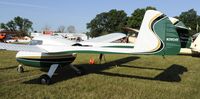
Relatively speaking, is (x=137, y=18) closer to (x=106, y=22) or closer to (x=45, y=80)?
(x=106, y=22)

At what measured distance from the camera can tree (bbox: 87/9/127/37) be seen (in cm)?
10936

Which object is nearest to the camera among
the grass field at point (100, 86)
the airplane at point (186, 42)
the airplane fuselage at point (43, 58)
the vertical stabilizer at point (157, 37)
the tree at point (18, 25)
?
the grass field at point (100, 86)

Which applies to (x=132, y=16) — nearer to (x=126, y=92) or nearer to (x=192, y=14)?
(x=192, y=14)

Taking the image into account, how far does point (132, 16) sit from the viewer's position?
316ft

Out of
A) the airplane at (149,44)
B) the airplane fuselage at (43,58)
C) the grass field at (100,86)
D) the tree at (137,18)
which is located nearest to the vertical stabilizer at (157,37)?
the airplane at (149,44)

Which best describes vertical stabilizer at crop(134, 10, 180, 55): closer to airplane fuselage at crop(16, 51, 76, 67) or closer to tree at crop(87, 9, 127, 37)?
airplane fuselage at crop(16, 51, 76, 67)

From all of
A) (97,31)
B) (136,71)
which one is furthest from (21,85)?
(97,31)

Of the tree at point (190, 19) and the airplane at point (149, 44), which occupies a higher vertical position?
the tree at point (190, 19)

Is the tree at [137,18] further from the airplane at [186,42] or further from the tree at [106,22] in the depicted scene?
the airplane at [186,42]

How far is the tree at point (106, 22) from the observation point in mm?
109363

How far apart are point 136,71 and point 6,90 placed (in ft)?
20.6

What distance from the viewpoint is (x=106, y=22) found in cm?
11444

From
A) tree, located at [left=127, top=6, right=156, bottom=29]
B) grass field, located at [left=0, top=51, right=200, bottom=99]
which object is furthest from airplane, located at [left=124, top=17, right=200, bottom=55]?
tree, located at [left=127, top=6, right=156, bottom=29]

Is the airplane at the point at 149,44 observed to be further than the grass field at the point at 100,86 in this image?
Yes
